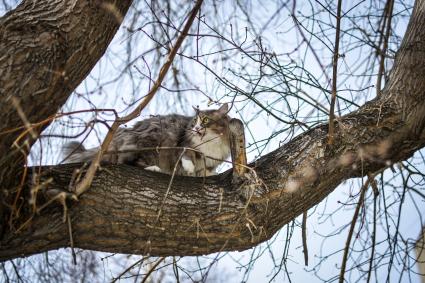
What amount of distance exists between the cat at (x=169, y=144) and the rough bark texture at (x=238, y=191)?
1.84 feet

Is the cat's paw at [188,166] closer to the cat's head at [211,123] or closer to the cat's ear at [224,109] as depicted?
the cat's head at [211,123]

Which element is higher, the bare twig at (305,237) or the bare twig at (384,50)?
the bare twig at (384,50)

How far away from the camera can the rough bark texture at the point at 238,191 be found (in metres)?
2.37

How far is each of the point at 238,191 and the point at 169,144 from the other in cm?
113

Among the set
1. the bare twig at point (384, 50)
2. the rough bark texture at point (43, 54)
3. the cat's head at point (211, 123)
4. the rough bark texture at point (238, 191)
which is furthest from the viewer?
the cat's head at point (211, 123)

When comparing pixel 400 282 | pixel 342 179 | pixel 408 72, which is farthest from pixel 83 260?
pixel 408 72

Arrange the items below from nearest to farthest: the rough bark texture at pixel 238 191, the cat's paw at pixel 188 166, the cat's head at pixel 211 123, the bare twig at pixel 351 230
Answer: the rough bark texture at pixel 238 191
the bare twig at pixel 351 230
the cat's paw at pixel 188 166
the cat's head at pixel 211 123

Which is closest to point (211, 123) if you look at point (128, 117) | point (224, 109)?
point (224, 109)

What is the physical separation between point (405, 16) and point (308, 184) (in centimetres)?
152

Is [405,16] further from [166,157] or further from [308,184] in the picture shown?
[166,157]

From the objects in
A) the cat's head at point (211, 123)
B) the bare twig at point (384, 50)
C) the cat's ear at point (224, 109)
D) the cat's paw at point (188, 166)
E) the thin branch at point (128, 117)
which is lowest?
the thin branch at point (128, 117)

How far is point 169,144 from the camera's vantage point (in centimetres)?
366

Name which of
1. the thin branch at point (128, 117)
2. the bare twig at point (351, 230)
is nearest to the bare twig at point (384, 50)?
the bare twig at point (351, 230)

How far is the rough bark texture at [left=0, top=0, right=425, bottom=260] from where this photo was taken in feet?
7.76
